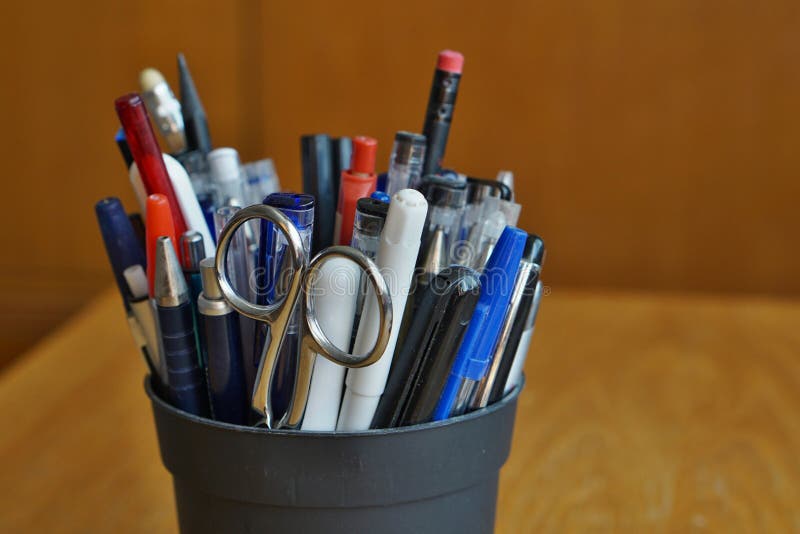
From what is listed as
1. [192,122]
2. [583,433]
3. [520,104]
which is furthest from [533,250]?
[520,104]

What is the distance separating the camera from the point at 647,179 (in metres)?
0.84

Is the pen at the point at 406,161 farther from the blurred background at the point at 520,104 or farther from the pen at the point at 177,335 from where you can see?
the blurred background at the point at 520,104

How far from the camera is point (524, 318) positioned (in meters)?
0.25

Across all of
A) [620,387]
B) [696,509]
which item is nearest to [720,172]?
[620,387]

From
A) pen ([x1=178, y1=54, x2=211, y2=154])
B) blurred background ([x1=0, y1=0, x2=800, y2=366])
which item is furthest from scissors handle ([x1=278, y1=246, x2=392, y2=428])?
blurred background ([x1=0, y1=0, x2=800, y2=366])

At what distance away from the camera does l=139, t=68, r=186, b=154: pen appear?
278 millimetres

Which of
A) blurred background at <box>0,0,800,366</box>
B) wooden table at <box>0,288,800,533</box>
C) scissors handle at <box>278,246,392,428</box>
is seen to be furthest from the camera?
blurred background at <box>0,0,800,366</box>

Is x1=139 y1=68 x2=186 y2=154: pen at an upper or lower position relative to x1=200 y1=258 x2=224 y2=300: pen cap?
upper

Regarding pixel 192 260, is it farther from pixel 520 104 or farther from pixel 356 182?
pixel 520 104

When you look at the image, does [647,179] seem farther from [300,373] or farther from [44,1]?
[300,373]

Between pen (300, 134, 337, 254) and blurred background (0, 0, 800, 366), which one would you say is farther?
blurred background (0, 0, 800, 366)

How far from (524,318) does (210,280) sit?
0.29 feet

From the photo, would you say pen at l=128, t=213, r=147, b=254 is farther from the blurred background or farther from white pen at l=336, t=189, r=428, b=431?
the blurred background

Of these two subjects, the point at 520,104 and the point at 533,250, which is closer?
the point at 533,250
